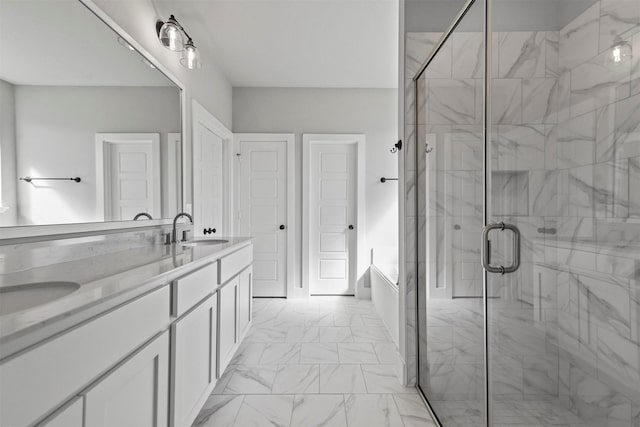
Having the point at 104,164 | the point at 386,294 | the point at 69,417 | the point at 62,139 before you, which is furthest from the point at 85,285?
the point at 386,294

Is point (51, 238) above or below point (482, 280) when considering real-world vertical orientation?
above

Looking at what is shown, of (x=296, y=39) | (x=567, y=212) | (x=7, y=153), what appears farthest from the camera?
(x=296, y=39)

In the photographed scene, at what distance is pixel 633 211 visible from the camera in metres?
0.67

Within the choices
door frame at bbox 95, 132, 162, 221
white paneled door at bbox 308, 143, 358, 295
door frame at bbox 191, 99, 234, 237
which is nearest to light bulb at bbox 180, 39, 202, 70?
door frame at bbox 191, 99, 234, 237

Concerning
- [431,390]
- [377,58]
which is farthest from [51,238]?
[377,58]

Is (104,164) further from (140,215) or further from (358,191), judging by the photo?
(358,191)

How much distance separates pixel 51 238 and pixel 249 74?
282 centimetres

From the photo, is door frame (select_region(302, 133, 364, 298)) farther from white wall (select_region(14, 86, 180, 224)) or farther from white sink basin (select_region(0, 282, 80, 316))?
white sink basin (select_region(0, 282, 80, 316))

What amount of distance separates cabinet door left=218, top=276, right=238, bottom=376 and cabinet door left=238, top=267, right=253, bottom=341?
4.1 inches

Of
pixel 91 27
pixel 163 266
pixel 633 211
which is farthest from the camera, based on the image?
pixel 91 27

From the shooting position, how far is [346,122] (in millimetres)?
3824

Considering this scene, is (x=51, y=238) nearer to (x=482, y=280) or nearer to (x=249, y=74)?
(x=482, y=280)

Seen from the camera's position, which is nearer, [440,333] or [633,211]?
[633,211]

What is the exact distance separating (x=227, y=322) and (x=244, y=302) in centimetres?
42
